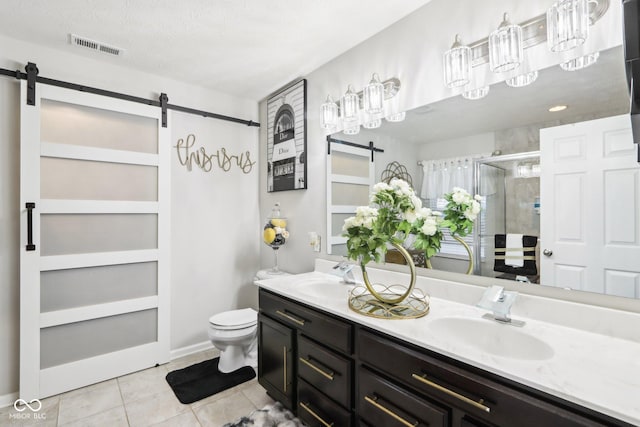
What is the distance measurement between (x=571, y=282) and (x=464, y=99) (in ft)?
3.23

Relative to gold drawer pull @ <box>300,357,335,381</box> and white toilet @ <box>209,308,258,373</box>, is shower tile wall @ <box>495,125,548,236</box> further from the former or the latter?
white toilet @ <box>209,308,258,373</box>

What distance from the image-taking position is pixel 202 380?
2.38 meters

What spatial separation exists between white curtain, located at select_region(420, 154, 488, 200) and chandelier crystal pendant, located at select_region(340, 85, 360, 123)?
0.62 metres

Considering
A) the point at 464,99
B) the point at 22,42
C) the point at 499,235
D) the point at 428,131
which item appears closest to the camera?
the point at 499,235

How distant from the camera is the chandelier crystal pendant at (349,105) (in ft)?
6.98

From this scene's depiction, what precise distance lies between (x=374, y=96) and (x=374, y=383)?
62.6 inches

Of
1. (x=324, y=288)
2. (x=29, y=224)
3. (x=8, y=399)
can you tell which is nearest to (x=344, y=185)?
(x=324, y=288)

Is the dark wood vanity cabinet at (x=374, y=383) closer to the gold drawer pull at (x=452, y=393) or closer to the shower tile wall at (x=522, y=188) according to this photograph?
the gold drawer pull at (x=452, y=393)

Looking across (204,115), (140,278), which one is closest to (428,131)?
(204,115)

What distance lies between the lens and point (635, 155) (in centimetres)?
114

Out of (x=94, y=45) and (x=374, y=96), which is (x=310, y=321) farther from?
(x=94, y=45)

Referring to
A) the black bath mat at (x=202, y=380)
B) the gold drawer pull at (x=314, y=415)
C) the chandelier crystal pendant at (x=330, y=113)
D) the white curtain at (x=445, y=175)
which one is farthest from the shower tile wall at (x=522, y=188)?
the black bath mat at (x=202, y=380)

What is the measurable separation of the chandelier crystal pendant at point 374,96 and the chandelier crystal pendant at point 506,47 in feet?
2.15

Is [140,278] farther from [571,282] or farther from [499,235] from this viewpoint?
[571,282]
